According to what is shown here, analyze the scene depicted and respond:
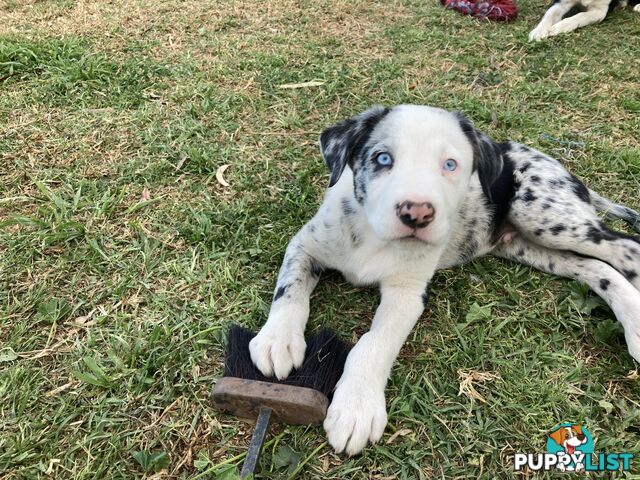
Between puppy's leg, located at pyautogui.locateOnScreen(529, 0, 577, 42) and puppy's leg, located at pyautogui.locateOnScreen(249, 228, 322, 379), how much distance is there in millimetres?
5377

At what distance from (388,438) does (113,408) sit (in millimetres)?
1450

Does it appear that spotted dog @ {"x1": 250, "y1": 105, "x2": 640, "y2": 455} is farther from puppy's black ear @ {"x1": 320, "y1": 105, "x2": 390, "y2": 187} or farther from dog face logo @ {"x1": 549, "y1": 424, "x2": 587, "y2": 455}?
dog face logo @ {"x1": 549, "y1": 424, "x2": 587, "y2": 455}

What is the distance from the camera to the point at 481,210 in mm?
3904

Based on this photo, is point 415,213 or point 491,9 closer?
point 415,213

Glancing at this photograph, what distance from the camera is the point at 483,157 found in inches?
135

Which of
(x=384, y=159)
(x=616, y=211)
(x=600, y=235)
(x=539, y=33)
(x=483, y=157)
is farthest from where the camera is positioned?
(x=539, y=33)

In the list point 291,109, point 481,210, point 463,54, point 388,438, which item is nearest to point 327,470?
point 388,438

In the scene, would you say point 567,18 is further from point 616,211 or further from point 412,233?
point 412,233

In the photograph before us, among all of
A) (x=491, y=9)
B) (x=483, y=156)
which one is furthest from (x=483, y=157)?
(x=491, y=9)

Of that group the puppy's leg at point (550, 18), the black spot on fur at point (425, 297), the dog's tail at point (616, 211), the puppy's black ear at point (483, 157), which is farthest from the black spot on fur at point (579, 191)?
the puppy's leg at point (550, 18)

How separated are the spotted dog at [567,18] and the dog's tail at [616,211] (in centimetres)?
375

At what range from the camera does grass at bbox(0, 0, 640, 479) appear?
8.55ft

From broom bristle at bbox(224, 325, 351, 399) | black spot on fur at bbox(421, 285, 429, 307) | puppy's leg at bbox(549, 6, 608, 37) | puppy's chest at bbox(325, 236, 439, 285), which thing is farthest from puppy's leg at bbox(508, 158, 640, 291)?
puppy's leg at bbox(549, 6, 608, 37)

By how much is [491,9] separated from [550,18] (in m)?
0.84
